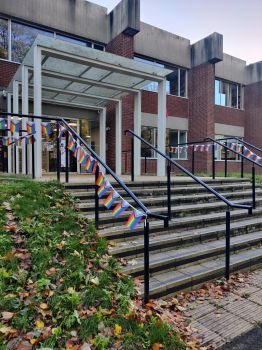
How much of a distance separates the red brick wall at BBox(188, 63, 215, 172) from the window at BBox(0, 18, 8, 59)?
1028 centimetres

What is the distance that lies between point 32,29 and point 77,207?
10372mm

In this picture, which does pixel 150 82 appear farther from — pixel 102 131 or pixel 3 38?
pixel 3 38

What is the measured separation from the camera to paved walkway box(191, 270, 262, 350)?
287 cm

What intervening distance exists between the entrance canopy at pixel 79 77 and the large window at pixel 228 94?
32.9 feet

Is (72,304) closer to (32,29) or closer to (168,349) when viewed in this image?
(168,349)

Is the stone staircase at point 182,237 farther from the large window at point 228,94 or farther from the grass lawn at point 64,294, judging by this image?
the large window at point 228,94

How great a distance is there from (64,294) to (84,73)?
7.22 m

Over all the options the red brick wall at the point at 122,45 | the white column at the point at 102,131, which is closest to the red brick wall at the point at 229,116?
the red brick wall at the point at 122,45

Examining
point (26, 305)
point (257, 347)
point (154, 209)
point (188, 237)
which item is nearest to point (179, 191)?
point (154, 209)

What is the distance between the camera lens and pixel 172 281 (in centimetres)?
373

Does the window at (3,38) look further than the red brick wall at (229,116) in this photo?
No

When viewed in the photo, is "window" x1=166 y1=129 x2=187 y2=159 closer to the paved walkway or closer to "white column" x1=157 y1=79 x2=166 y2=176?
"white column" x1=157 y1=79 x2=166 y2=176

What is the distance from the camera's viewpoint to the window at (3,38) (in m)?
11.6

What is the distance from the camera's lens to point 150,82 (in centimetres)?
951
